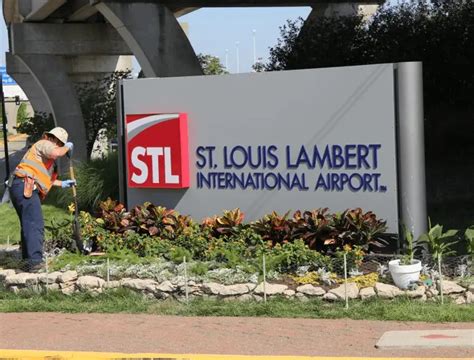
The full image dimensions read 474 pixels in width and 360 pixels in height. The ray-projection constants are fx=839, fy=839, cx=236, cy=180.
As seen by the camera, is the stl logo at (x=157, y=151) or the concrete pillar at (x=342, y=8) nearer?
the stl logo at (x=157, y=151)

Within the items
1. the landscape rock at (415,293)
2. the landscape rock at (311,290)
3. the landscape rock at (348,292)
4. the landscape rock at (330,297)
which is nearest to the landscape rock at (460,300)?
the landscape rock at (415,293)

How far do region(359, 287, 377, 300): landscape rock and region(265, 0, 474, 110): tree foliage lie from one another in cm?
1103

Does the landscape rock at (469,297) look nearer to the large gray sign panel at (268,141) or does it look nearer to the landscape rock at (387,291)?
the landscape rock at (387,291)

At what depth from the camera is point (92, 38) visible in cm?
3588

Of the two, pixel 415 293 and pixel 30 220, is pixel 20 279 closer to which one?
pixel 30 220

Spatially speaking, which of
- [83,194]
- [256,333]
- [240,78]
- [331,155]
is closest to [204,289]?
[256,333]

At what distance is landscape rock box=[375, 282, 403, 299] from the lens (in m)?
8.25

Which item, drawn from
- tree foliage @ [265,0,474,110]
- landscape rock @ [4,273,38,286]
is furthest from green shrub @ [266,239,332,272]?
tree foliage @ [265,0,474,110]

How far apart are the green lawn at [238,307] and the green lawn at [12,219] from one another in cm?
655

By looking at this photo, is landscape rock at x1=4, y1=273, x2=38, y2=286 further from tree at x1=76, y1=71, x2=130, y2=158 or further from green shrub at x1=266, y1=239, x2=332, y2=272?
tree at x1=76, y1=71, x2=130, y2=158

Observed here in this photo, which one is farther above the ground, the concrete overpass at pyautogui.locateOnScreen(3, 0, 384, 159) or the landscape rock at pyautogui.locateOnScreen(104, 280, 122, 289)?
the concrete overpass at pyautogui.locateOnScreen(3, 0, 384, 159)

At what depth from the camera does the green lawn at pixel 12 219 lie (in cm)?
1620

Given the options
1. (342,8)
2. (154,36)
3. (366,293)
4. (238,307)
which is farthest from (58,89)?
(366,293)

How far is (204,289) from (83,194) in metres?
9.83
